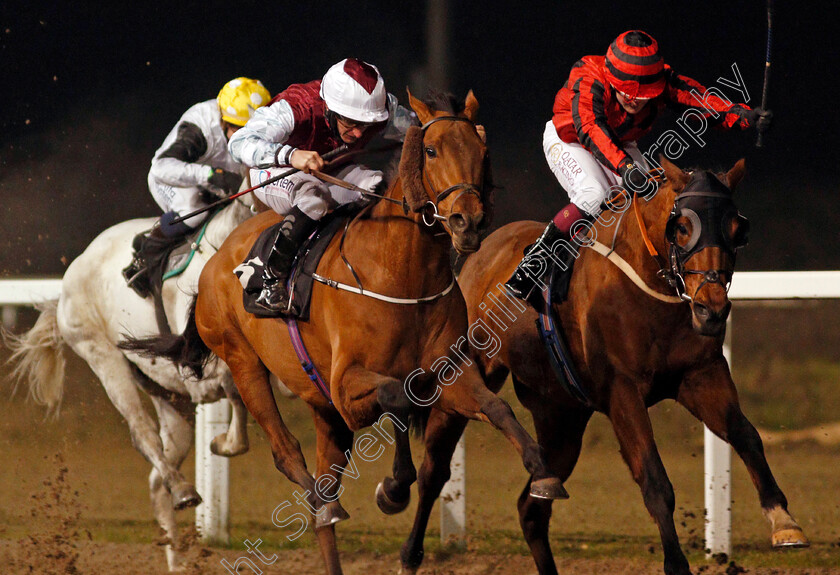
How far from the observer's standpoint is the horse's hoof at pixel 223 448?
491 cm

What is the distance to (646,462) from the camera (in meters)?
3.47

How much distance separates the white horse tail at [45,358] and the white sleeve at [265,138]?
2696mm

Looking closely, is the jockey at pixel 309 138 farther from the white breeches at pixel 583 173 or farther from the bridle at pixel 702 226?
the bridle at pixel 702 226

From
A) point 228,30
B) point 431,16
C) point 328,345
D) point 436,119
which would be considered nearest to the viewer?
point 436,119

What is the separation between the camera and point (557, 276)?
13.2 ft

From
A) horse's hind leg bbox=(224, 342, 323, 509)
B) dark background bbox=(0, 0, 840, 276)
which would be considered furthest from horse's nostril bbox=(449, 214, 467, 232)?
dark background bbox=(0, 0, 840, 276)

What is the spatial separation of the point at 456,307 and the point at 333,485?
1.00 meters

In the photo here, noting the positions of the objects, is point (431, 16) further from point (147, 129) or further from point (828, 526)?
point (828, 526)

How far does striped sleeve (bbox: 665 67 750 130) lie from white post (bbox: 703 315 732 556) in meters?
1.02

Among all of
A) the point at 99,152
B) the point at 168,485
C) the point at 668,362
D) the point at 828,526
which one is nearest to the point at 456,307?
A: the point at 668,362

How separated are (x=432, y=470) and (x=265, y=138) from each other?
65.6 inches

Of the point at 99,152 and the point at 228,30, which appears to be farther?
the point at 99,152

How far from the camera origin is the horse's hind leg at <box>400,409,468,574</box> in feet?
14.6

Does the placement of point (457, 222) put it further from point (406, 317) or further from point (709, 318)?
point (709, 318)
